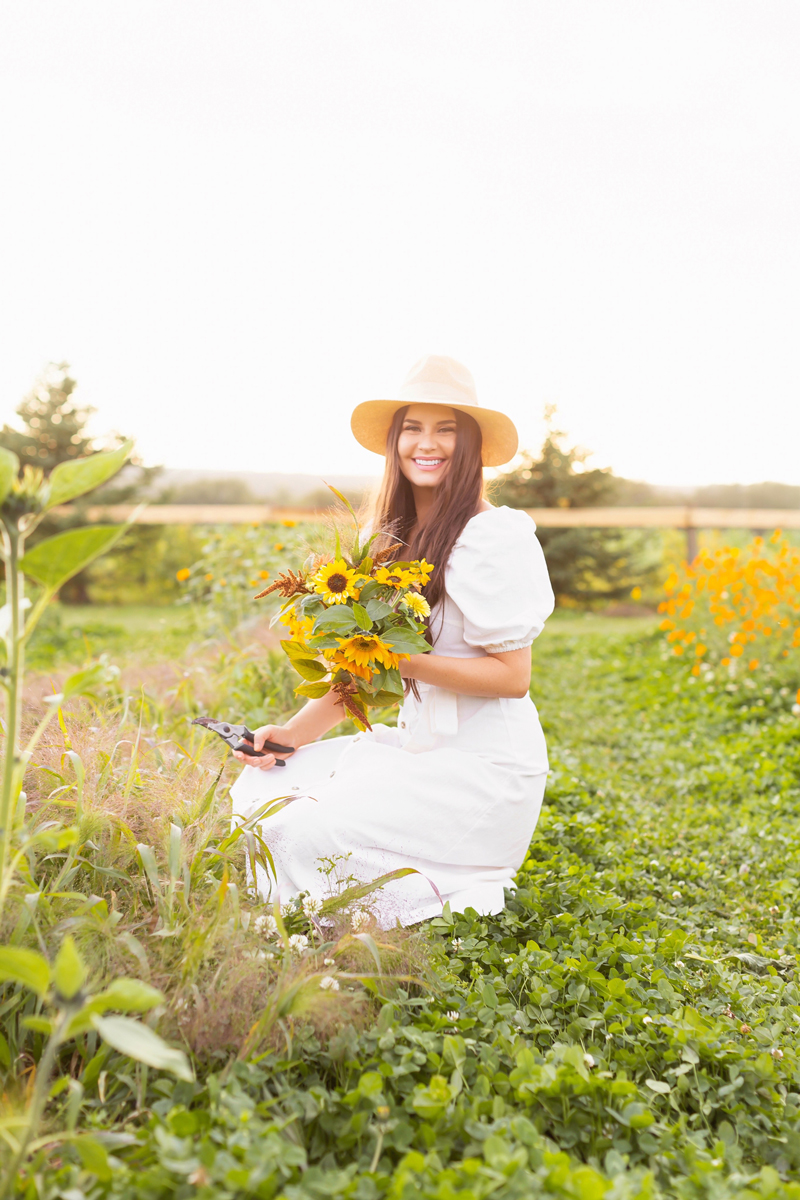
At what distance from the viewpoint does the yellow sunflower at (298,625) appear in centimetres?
190

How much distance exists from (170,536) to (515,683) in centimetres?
992

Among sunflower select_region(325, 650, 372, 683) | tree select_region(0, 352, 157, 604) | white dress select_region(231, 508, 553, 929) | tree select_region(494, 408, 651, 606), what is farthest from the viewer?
tree select_region(0, 352, 157, 604)

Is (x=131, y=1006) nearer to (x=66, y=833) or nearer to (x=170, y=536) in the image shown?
(x=66, y=833)

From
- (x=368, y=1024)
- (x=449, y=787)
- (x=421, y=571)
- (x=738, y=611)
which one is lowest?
(x=368, y=1024)

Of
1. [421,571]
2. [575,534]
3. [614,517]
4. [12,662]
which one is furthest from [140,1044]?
[575,534]

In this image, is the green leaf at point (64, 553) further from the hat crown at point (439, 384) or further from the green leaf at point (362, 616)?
the hat crown at point (439, 384)

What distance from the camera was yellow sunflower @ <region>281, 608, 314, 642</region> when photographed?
1.90 metres

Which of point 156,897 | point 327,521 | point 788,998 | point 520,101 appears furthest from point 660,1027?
point 520,101

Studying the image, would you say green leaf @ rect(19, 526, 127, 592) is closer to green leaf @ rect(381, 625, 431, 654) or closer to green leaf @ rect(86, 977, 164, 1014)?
green leaf @ rect(86, 977, 164, 1014)

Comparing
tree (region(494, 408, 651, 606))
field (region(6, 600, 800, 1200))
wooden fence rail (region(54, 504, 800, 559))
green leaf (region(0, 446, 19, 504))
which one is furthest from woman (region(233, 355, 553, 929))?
tree (region(494, 408, 651, 606))

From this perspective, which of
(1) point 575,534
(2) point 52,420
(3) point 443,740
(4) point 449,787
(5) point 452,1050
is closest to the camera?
(5) point 452,1050

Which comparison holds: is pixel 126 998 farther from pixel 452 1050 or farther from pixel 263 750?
pixel 263 750

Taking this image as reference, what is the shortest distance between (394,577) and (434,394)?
27.2 inches

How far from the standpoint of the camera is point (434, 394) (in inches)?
90.5
